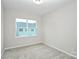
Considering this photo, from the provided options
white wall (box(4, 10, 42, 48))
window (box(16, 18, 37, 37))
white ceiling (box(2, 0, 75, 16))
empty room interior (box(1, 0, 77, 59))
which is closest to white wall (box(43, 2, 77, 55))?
empty room interior (box(1, 0, 77, 59))

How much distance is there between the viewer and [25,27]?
4.23 metres

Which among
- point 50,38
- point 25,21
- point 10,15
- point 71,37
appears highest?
point 10,15

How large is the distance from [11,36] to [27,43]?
1159mm

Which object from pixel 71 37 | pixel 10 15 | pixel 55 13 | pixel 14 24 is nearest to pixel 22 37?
pixel 14 24

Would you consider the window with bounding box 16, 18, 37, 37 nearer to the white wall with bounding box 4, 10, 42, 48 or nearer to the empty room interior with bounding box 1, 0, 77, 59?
the empty room interior with bounding box 1, 0, 77, 59

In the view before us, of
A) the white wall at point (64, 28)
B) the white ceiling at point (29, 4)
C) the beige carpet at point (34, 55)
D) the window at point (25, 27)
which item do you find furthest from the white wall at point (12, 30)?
the white wall at point (64, 28)

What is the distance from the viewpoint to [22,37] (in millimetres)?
4039

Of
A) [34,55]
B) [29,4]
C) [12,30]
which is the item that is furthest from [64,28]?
[12,30]

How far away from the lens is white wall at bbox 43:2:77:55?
260 centimetres

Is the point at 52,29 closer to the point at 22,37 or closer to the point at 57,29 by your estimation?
the point at 57,29

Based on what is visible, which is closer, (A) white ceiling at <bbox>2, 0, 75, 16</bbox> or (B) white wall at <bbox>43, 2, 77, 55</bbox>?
(B) white wall at <bbox>43, 2, 77, 55</bbox>

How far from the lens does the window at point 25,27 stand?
13.0 feet

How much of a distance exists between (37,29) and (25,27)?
98 centimetres

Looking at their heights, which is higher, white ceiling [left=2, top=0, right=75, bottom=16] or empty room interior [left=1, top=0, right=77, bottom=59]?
white ceiling [left=2, top=0, right=75, bottom=16]
